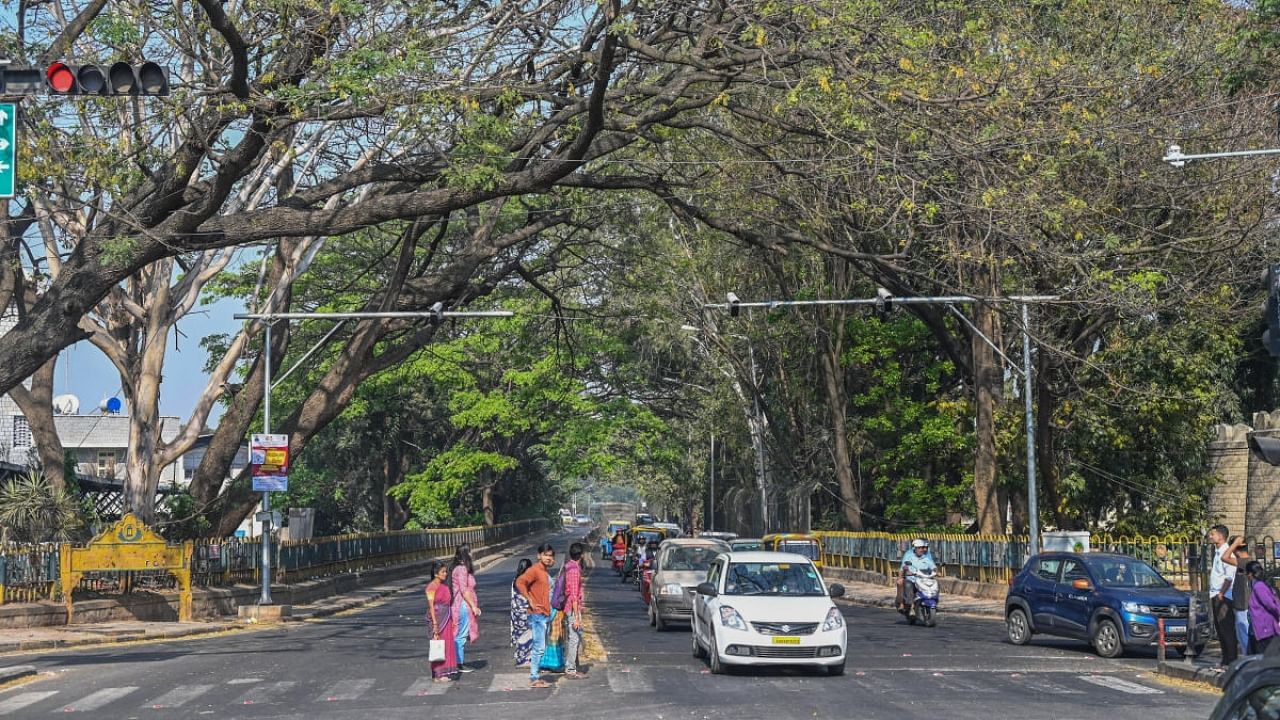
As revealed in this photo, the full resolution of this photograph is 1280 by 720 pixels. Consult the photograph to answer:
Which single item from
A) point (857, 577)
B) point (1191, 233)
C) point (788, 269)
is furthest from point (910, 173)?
point (857, 577)

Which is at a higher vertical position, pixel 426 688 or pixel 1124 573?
pixel 1124 573

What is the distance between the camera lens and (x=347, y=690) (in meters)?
16.8

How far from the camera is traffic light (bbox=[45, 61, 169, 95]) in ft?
49.0

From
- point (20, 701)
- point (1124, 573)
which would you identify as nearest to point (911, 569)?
point (1124, 573)

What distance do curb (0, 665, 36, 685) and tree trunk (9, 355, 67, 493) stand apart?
13626 millimetres

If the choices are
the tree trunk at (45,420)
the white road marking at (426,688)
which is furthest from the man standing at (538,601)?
the tree trunk at (45,420)

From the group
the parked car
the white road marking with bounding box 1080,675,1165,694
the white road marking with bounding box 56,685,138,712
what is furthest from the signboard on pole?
the parked car

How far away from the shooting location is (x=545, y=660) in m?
18.2

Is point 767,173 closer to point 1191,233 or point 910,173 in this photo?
point 910,173

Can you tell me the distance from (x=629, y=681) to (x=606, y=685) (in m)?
0.50

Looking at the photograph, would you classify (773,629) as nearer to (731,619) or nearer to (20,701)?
(731,619)

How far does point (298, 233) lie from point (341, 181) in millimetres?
3526

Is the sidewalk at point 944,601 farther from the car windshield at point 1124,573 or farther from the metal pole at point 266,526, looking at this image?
the metal pole at point 266,526

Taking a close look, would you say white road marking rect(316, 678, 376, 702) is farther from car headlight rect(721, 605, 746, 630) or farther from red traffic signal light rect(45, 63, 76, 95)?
red traffic signal light rect(45, 63, 76, 95)
